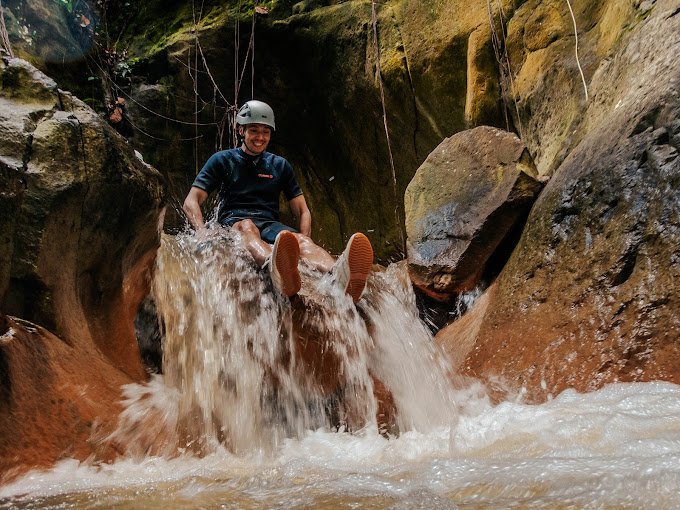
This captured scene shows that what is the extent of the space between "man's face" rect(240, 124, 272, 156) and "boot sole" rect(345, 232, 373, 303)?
1.67 m

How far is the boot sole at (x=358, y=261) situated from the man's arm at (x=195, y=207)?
4.47ft

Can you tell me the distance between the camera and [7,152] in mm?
2240

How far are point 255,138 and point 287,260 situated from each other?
66.4 inches

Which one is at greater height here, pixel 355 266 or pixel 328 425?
pixel 355 266

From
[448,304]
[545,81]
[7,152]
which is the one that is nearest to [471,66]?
[545,81]

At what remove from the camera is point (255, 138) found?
169 inches

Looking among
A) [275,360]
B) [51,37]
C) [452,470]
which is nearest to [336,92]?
[51,37]

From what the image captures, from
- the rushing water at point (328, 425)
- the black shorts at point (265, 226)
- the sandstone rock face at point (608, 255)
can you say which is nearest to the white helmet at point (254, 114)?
the black shorts at point (265, 226)

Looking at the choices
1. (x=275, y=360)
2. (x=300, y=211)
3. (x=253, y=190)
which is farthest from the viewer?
(x=300, y=211)

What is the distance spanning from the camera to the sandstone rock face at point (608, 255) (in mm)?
2543

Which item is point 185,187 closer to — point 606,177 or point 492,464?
point 606,177

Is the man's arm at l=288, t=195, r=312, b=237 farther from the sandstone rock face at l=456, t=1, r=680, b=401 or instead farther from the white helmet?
the sandstone rock face at l=456, t=1, r=680, b=401

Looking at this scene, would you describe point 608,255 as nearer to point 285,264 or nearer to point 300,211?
point 285,264

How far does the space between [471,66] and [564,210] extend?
2525 mm
